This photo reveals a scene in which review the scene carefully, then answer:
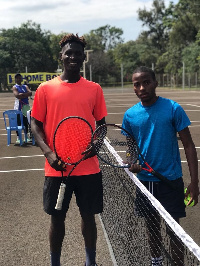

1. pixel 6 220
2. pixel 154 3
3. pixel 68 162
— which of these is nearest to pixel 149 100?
pixel 68 162

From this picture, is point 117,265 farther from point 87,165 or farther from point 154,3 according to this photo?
point 154,3

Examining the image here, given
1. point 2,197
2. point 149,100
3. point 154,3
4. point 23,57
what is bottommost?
point 2,197

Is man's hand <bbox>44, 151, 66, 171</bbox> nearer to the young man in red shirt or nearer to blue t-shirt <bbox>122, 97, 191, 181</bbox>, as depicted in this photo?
the young man in red shirt

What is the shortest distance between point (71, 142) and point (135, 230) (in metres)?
1.16

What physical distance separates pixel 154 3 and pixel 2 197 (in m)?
87.0

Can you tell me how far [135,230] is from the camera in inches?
151

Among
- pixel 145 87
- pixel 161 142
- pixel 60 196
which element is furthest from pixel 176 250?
pixel 145 87

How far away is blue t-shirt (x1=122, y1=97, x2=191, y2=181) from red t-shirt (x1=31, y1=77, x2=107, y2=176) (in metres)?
0.36

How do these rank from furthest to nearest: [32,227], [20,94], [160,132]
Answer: [20,94] → [32,227] → [160,132]

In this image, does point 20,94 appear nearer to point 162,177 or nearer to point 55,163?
point 55,163

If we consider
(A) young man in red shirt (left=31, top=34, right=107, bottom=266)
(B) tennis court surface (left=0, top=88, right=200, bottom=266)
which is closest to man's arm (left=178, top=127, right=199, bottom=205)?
(A) young man in red shirt (left=31, top=34, right=107, bottom=266)

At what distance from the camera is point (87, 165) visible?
3.30 m

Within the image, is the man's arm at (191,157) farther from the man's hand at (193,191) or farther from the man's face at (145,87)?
the man's face at (145,87)

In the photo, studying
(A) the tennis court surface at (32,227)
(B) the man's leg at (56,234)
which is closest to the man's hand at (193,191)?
(A) the tennis court surface at (32,227)
